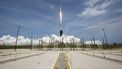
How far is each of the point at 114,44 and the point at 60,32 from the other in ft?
343

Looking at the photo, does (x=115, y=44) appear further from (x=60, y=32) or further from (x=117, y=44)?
(x=60, y=32)

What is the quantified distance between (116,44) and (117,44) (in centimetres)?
104

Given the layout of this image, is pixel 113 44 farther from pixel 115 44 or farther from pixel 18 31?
pixel 18 31

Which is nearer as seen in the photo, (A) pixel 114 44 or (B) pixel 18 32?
(B) pixel 18 32

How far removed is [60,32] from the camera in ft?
105

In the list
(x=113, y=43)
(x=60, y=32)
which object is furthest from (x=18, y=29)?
(x=113, y=43)

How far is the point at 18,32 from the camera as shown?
67.3 meters

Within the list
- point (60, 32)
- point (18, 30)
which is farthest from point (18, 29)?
point (60, 32)

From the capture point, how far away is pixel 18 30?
67750 mm

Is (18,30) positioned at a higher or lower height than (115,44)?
higher

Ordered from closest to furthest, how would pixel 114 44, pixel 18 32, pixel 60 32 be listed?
pixel 60 32 → pixel 18 32 → pixel 114 44

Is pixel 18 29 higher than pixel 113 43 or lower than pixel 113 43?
higher

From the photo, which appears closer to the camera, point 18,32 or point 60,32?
point 60,32

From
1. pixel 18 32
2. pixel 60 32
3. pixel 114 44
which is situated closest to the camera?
pixel 60 32
